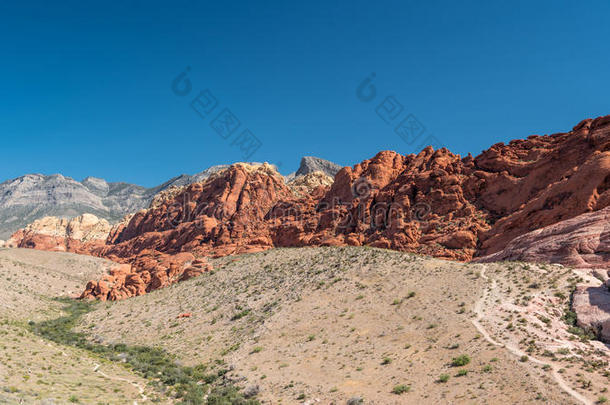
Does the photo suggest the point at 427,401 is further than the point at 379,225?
No

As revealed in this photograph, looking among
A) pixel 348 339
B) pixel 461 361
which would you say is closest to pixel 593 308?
pixel 461 361

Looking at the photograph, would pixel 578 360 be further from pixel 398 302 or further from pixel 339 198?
pixel 339 198

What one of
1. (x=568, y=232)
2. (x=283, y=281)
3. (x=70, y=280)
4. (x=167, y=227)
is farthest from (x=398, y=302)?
(x=167, y=227)

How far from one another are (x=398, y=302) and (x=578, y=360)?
12.4 meters

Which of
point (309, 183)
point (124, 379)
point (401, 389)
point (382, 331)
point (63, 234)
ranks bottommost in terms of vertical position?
point (401, 389)

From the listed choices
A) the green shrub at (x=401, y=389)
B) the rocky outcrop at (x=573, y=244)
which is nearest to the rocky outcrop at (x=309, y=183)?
the rocky outcrop at (x=573, y=244)

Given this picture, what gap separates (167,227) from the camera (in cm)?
10456

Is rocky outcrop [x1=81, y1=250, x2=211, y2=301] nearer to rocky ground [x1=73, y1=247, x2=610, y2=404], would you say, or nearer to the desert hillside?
the desert hillside

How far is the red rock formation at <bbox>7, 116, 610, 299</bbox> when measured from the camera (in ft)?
137

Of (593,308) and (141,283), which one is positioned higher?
(141,283)

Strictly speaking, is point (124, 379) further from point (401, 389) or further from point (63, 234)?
point (63, 234)

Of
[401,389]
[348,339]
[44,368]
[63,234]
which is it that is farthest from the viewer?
[63,234]

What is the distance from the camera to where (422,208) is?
59.2m

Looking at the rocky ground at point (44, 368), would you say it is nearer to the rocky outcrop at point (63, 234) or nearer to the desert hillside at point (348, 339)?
the desert hillside at point (348, 339)
